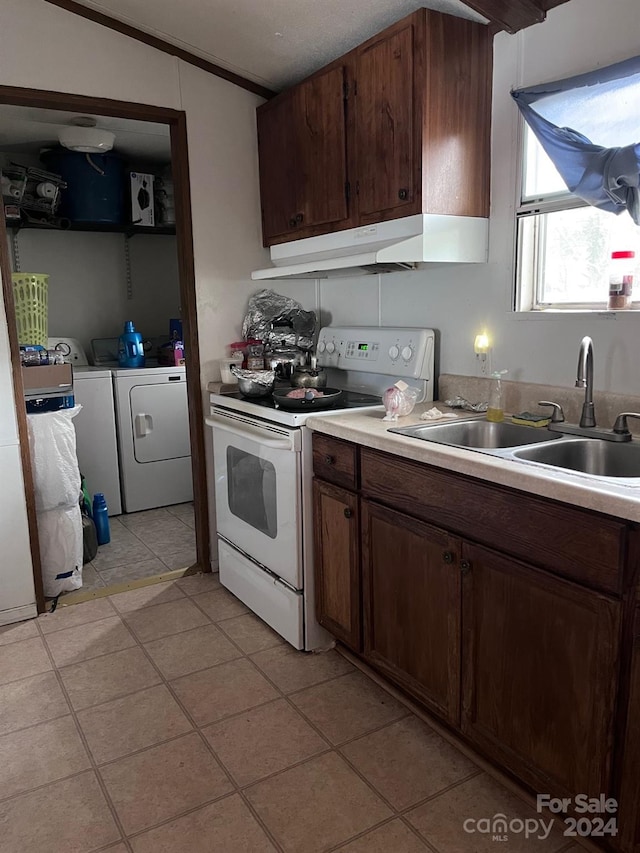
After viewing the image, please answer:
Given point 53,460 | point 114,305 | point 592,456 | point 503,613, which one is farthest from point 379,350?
point 114,305

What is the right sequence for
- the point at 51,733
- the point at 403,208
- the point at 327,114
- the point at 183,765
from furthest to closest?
the point at 327,114
the point at 403,208
the point at 51,733
the point at 183,765

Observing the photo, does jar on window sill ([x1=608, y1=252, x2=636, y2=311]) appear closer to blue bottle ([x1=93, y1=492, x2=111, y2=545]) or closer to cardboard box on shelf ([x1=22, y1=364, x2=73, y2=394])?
cardboard box on shelf ([x1=22, y1=364, x2=73, y2=394])

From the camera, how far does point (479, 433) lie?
217 cm

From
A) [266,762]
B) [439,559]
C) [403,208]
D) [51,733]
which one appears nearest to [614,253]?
[403,208]

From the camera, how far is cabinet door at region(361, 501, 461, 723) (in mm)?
1768

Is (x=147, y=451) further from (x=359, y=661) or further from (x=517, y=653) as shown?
(x=517, y=653)

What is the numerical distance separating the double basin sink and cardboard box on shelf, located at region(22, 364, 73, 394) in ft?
5.50

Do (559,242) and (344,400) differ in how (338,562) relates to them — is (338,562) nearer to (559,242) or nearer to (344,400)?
(344,400)

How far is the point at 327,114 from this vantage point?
2508mm

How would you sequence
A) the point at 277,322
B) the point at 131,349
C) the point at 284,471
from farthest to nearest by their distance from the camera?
1. the point at 131,349
2. the point at 277,322
3. the point at 284,471

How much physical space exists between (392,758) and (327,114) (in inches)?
89.0

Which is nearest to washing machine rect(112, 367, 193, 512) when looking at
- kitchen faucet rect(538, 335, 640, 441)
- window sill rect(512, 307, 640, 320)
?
window sill rect(512, 307, 640, 320)

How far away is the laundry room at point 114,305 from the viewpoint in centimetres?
358

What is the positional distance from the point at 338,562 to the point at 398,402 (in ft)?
1.94
